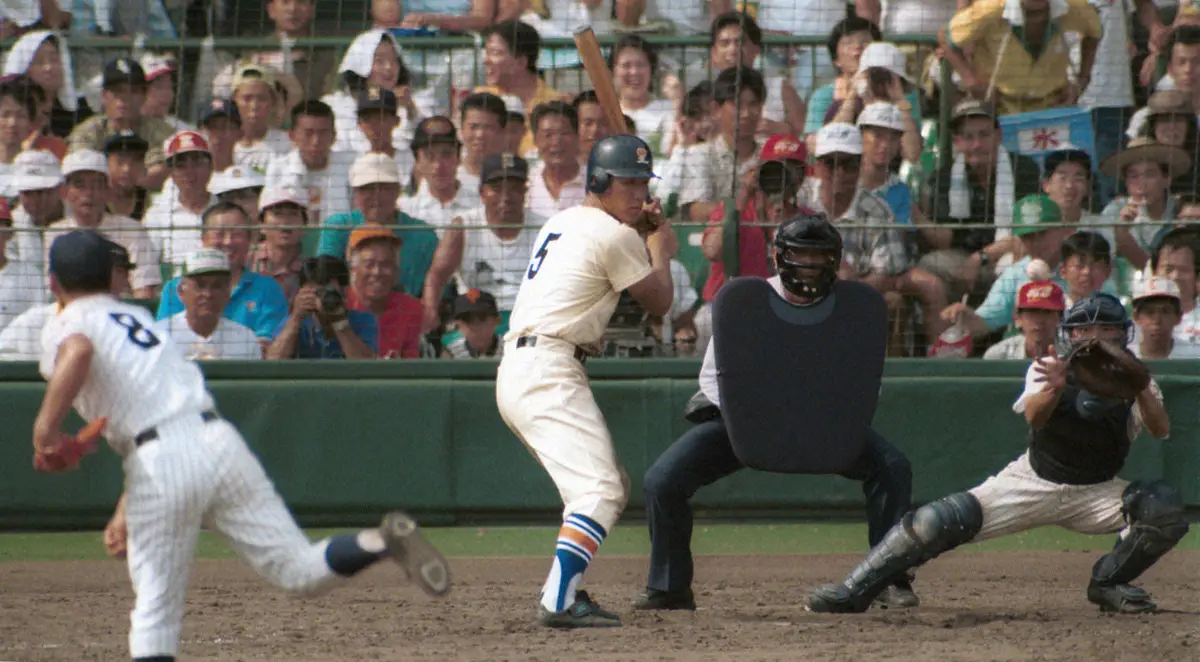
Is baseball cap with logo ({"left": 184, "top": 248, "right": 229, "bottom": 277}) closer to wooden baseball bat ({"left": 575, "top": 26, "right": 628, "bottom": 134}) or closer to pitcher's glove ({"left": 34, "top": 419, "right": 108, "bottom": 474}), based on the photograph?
wooden baseball bat ({"left": 575, "top": 26, "right": 628, "bottom": 134})

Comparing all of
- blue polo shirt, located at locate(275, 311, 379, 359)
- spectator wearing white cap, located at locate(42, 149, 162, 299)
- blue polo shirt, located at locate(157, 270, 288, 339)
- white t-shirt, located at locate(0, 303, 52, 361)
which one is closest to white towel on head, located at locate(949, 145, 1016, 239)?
blue polo shirt, located at locate(275, 311, 379, 359)

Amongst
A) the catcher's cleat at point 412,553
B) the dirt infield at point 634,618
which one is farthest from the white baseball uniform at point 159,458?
the dirt infield at point 634,618

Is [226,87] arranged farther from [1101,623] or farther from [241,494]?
[1101,623]

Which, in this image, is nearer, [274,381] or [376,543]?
[376,543]

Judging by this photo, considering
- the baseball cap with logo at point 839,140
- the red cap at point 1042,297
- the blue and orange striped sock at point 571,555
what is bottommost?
the blue and orange striped sock at point 571,555

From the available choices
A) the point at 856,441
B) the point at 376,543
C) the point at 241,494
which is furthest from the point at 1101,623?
the point at 241,494

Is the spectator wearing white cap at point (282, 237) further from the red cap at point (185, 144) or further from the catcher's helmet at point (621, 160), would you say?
the catcher's helmet at point (621, 160)
